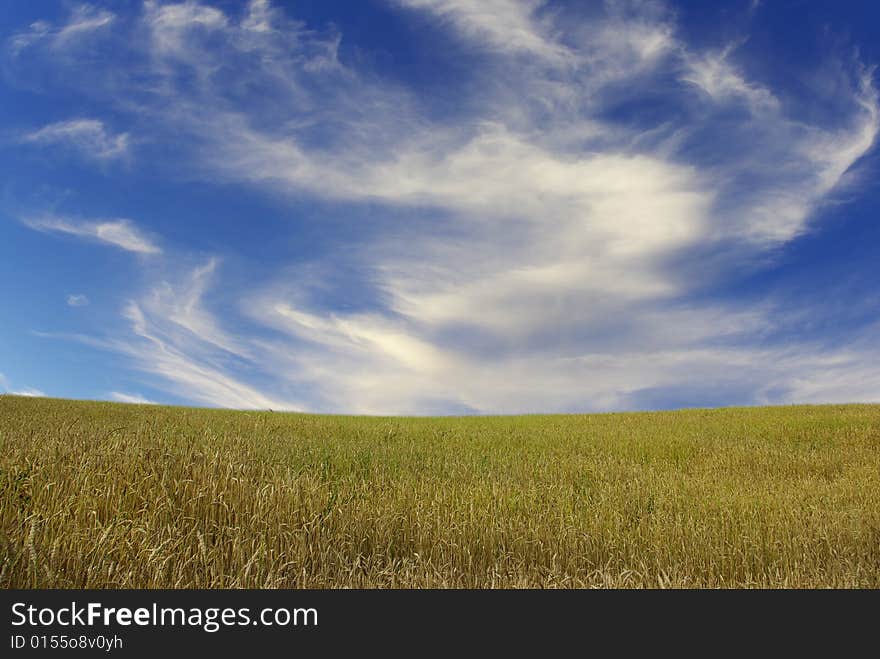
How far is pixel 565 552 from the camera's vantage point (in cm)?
825

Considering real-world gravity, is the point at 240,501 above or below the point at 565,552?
above

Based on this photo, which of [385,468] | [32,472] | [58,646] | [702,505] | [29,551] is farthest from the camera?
[385,468]

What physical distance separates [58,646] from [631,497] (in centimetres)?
983

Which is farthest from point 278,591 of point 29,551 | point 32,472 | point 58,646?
point 32,472

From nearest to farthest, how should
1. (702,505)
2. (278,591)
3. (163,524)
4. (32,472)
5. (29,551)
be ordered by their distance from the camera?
(278,591), (29,551), (163,524), (32,472), (702,505)

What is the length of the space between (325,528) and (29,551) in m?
3.42

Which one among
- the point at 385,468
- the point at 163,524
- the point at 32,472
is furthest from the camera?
the point at 385,468

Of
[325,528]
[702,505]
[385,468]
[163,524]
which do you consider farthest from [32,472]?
[702,505]

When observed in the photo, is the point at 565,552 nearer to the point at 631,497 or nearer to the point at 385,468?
the point at 631,497

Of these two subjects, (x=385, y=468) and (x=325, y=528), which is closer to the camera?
(x=325, y=528)

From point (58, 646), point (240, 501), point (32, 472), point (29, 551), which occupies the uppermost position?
point (32, 472)

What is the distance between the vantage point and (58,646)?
14.9 feet

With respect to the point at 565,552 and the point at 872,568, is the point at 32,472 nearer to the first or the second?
the point at 565,552

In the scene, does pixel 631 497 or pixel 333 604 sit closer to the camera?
pixel 333 604
